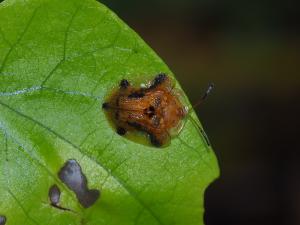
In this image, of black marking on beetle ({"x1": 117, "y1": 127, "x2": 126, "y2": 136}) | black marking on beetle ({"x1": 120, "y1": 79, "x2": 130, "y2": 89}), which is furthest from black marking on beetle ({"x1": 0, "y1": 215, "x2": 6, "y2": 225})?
black marking on beetle ({"x1": 120, "y1": 79, "x2": 130, "y2": 89})

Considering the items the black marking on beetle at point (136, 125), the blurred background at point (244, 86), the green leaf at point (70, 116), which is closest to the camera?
the green leaf at point (70, 116)

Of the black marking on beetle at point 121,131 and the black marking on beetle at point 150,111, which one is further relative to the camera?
the black marking on beetle at point 150,111

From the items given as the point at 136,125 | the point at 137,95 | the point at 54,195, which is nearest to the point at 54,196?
the point at 54,195

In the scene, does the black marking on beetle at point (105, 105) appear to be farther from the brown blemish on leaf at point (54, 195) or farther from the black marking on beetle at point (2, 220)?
the black marking on beetle at point (2, 220)

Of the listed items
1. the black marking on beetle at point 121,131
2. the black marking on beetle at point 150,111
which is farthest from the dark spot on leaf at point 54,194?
the black marking on beetle at point 150,111

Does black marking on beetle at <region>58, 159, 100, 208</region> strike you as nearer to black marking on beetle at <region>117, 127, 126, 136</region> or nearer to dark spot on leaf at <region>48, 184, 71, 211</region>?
dark spot on leaf at <region>48, 184, 71, 211</region>

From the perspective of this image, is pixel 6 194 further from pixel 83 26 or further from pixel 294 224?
pixel 294 224

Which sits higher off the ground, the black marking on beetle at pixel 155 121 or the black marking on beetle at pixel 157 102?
the black marking on beetle at pixel 157 102
